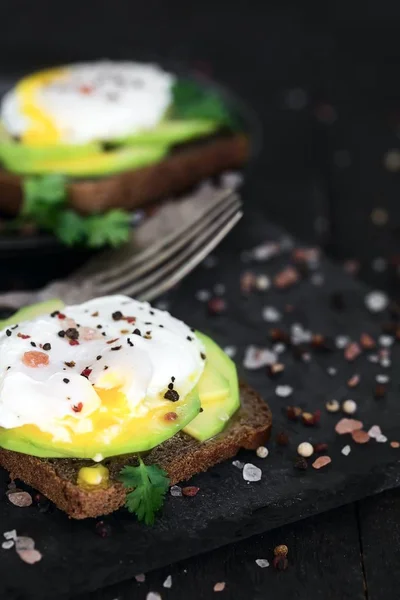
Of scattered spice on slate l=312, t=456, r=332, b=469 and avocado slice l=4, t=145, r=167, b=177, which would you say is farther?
avocado slice l=4, t=145, r=167, b=177

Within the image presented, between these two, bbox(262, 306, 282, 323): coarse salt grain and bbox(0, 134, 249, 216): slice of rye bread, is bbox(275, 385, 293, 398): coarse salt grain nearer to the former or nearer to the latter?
bbox(262, 306, 282, 323): coarse salt grain

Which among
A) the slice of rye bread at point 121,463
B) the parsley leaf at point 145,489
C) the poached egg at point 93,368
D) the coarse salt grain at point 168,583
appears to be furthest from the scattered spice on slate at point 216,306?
the coarse salt grain at point 168,583

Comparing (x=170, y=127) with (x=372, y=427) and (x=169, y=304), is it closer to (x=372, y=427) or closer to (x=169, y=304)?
(x=169, y=304)

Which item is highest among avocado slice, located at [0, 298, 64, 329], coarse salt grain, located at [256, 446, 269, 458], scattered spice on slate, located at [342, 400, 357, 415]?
avocado slice, located at [0, 298, 64, 329]

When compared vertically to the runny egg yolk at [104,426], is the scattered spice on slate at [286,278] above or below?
below

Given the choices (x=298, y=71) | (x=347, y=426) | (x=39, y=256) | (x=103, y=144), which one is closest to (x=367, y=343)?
(x=347, y=426)

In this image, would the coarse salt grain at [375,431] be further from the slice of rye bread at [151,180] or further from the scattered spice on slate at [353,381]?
the slice of rye bread at [151,180]

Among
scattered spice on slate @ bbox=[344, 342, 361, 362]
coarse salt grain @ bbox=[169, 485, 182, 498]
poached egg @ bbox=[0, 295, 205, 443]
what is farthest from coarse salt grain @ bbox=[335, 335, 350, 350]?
coarse salt grain @ bbox=[169, 485, 182, 498]
